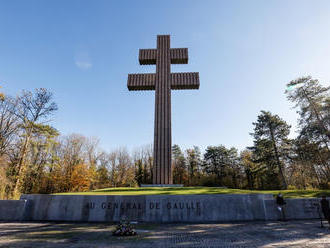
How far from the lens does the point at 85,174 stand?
1132 inches

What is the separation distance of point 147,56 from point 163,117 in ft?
23.3

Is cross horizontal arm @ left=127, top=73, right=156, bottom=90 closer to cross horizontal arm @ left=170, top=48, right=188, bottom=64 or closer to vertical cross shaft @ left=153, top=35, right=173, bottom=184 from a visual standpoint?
vertical cross shaft @ left=153, top=35, right=173, bottom=184

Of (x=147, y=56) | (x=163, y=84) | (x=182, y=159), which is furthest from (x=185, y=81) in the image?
(x=182, y=159)

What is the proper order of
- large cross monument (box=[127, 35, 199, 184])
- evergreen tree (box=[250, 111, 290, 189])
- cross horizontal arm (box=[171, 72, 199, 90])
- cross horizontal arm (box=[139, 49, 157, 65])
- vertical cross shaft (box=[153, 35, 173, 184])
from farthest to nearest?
1. evergreen tree (box=[250, 111, 290, 189])
2. cross horizontal arm (box=[139, 49, 157, 65])
3. cross horizontal arm (box=[171, 72, 199, 90])
4. large cross monument (box=[127, 35, 199, 184])
5. vertical cross shaft (box=[153, 35, 173, 184])

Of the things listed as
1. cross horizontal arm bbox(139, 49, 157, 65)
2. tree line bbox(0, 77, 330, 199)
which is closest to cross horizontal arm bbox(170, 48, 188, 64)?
cross horizontal arm bbox(139, 49, 157, 65)

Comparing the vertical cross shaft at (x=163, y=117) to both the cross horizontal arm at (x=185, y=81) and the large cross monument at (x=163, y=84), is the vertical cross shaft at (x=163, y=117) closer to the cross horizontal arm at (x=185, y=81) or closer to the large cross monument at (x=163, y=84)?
the large cross monument at (x=163, y=84)

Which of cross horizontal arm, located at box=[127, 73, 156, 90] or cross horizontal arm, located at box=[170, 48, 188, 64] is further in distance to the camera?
cross horizontal arm, located at box=[170, 48, 188, 64]

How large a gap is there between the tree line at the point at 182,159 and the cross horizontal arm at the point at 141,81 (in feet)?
40.0

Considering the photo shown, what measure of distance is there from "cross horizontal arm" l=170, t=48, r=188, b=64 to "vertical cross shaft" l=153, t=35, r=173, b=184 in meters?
0.47

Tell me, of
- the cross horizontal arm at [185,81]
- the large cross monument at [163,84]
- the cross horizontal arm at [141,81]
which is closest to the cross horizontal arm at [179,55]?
the large cross monument at [163,84]

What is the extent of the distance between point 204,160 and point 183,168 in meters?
6.25

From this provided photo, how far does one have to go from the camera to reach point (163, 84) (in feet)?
56.9

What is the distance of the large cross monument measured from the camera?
1552cm

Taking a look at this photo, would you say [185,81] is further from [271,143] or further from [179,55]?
[271,143]
